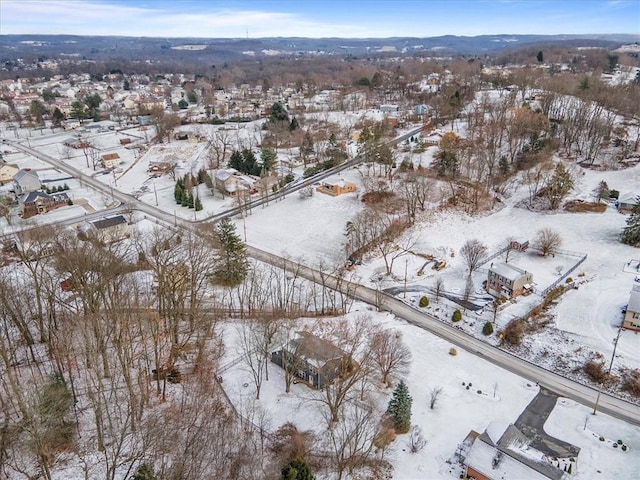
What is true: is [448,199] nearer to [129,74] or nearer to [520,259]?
[520,259]

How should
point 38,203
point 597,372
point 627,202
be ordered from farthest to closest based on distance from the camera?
1. point 38,203
2. point 627,202
3. point 597,372

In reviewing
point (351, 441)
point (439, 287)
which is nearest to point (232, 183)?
point (439, 287)

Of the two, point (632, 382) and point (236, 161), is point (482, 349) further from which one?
point (236, 161)

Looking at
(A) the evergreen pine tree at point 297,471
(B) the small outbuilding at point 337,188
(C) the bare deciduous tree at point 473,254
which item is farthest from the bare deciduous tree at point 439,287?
(B) the small outbuilding at point 337,188

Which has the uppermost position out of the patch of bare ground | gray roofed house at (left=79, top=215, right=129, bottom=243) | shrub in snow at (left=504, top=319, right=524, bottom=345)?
the patch of bare ground

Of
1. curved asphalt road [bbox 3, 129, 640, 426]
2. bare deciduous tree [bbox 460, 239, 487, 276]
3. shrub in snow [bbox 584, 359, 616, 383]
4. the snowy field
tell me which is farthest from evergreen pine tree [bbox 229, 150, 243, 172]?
shrub in snow [bbox 584, 359, 616, 383]

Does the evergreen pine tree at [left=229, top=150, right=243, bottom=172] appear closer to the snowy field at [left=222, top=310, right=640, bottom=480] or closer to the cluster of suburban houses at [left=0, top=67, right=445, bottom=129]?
the snowy field at [left=222, top=310, right=640, bottom=480]
